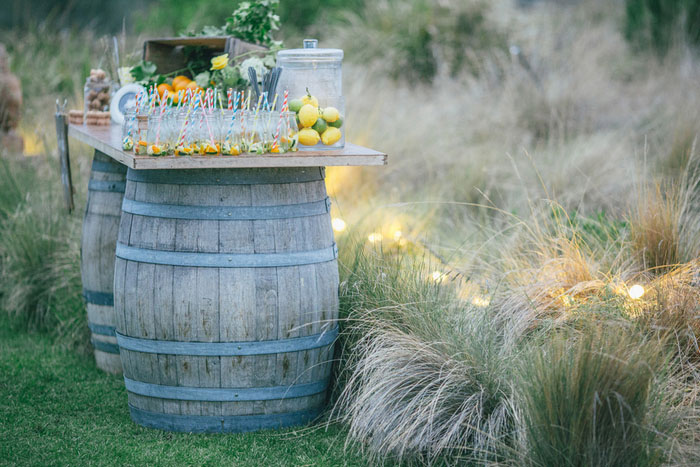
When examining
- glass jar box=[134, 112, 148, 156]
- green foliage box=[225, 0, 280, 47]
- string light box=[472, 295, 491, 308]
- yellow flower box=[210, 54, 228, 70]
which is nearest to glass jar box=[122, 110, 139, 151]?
glass jar box=[134, 112, 148, 156]

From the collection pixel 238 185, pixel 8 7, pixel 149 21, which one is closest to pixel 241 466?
pixel 238 185

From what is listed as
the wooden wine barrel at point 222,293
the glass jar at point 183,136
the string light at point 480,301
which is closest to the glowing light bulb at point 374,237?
the string light at point 480,301

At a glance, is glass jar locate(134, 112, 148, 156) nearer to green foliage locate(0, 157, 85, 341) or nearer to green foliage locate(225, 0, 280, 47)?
green foliage locate(225, 0, 280, 47)

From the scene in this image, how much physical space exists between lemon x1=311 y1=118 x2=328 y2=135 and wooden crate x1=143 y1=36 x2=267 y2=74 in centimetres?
85

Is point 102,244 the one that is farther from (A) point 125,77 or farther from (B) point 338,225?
(B) point 338,225

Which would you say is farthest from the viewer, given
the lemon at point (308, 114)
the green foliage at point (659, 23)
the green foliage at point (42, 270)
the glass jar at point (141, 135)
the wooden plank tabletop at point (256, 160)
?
the green foliage at point (659, 23)

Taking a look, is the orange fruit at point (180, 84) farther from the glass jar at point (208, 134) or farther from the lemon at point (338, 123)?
the lemon at point (338, 123)

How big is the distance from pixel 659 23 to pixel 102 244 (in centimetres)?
1033

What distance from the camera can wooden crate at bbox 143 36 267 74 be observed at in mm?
3820

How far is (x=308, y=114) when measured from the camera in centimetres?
308

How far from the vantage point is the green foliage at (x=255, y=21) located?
399 cm

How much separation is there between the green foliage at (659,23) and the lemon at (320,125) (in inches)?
341

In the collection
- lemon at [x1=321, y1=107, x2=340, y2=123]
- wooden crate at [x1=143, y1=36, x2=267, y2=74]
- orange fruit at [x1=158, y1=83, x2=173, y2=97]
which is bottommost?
lemon at [x1=321, y1=107, x2=340, y2=123]

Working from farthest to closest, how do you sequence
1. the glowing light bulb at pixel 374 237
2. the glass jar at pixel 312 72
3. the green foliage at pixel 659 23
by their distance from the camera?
the green foliage at pixel 659 23 → the glowing light bulb at pixel 374 237 → the glass jar at pixel 312 72
